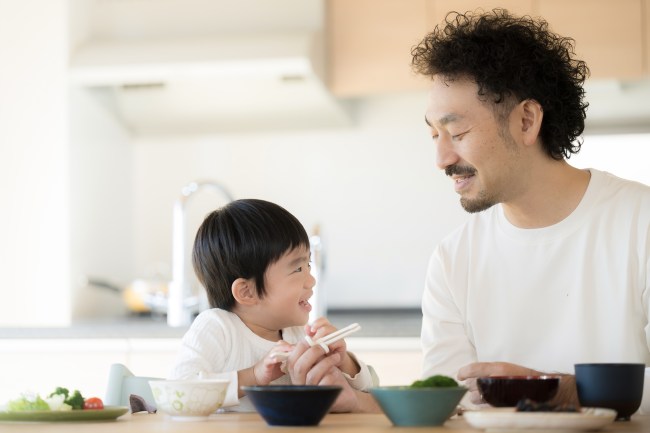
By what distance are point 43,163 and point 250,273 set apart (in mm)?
2195

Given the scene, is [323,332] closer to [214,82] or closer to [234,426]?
[234,426]

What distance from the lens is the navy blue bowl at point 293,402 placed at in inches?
50.5

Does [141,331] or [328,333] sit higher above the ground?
[328,333]

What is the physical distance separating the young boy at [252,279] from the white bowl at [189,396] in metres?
0.44

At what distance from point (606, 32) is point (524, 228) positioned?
2088mm

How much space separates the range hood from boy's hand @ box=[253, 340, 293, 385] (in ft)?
7.32

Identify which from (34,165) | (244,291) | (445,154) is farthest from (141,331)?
(445,154)

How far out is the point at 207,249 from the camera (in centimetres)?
200

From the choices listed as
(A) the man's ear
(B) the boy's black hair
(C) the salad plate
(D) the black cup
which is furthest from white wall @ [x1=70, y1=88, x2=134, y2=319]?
(D) the black cup

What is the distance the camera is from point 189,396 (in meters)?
1.41

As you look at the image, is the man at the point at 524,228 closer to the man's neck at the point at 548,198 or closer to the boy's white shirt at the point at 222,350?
the man's neck at the point at 548,198

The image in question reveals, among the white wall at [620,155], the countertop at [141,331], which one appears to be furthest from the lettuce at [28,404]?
the white wall at [620,155]

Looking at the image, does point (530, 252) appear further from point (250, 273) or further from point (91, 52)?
point (91, 52)

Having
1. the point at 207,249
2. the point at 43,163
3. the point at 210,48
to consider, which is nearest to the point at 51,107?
the point at 43,163
